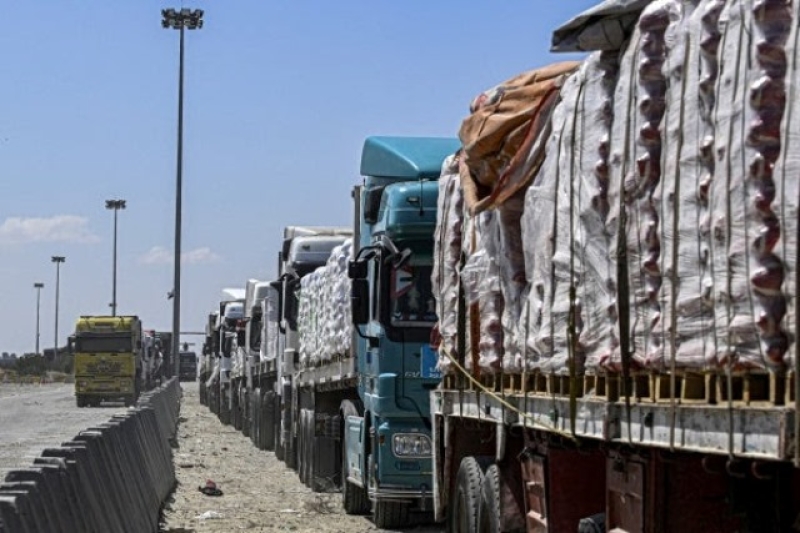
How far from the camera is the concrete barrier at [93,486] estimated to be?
27.5 ft

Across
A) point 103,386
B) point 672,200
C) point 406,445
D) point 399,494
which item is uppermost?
point 672,200

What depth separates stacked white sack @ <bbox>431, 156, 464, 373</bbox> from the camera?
13.3 meters

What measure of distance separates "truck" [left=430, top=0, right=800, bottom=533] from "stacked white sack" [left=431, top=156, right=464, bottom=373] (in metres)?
1.02

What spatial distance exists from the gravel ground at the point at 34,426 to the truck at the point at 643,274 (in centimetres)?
1418

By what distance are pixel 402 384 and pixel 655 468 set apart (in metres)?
8.98

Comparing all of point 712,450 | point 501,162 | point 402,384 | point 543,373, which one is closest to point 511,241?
point 501,162

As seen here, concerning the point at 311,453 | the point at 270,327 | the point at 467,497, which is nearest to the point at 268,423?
the point at 270,327

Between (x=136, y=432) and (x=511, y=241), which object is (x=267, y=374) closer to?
(x=136, y=432)

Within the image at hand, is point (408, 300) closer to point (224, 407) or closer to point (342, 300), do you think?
point (342, 300)

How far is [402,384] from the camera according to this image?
55.9 feet

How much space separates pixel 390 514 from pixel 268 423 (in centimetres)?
1646

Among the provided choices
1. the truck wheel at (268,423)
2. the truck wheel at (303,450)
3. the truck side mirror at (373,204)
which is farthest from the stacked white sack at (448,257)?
the truck wheel at (268,423)

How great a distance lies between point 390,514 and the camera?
59.3 ft

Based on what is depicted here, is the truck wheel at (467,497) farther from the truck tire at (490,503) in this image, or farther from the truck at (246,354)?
the truck at (246,354)
